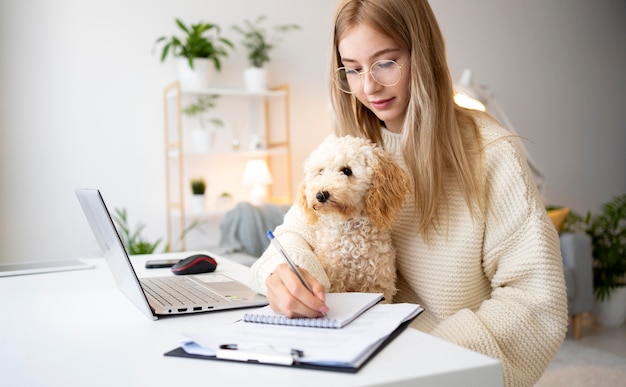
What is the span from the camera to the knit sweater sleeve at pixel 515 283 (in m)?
1.05

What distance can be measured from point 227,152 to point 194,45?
642 millimetres

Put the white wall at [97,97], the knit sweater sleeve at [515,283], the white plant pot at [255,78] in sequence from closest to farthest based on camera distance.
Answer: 1. the knit sweater sleeve at [515,283]
2. the white wall at [97,97]
3. the white plant pot at [255,78]

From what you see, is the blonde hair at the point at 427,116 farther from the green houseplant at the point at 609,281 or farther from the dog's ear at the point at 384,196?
the green houseplant at the point at 609,281

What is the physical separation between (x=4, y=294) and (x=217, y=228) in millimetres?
2774

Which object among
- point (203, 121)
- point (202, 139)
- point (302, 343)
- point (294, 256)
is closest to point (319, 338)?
point (302, 343)

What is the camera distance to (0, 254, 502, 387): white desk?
0.67m

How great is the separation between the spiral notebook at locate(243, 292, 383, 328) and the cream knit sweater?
0.57 feet

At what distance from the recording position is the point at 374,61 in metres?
1.24

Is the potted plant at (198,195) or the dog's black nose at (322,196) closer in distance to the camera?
the dog's black nose at (322,196)

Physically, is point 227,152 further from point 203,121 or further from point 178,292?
point 178,292

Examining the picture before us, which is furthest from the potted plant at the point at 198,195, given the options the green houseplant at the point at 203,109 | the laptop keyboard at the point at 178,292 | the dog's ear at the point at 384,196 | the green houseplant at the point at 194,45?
the dog's ear at the point at 384,196

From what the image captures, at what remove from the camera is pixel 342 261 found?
46.4 inches

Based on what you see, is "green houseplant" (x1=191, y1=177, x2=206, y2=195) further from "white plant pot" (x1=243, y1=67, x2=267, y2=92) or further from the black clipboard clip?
the black clipboard clip

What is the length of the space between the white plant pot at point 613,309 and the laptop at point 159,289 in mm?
3310
